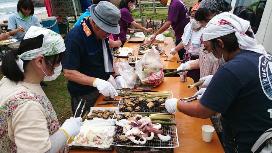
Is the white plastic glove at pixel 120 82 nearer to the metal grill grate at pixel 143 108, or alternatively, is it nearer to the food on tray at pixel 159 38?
the metal grill grate at pixel 143 108

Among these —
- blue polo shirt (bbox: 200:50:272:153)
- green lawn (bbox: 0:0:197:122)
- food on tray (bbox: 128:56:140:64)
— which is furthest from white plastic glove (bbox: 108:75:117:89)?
green lawn (bbox: 0:0:197:122)

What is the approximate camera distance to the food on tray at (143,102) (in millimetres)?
3020

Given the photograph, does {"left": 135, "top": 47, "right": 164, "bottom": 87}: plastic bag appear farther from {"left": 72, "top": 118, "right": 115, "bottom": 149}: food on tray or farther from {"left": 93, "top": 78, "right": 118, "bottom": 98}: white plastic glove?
{"left": 72, "top": 118, "right": 115, "bottom": 149}: food on tray

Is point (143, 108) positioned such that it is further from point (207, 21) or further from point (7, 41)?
point (7, 41)

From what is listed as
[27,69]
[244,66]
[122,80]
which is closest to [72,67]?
[122,80]

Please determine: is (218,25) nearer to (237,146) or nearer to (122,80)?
(237,146)

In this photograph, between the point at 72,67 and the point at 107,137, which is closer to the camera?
the point at 107,137

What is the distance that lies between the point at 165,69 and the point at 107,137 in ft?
7.64

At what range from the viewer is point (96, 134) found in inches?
102

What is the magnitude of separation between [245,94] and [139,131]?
3.36ft

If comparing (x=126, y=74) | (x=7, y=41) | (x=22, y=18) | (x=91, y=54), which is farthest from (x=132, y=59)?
(x=22, y=18)

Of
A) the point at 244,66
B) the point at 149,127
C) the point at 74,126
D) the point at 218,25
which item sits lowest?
the point at 149,127

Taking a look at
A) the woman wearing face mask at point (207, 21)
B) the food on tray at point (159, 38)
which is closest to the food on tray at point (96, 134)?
the woman wearing face mask at point (207, 21)

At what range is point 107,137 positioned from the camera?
8.42ft
